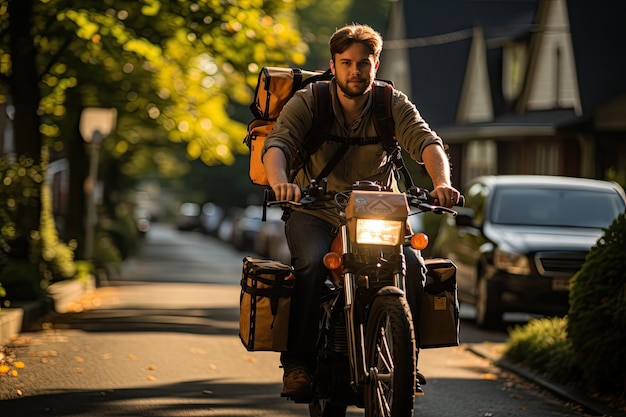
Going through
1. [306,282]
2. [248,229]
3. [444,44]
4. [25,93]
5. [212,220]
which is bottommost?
[212,220]

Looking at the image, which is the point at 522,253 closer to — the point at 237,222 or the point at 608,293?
the point at 608,293

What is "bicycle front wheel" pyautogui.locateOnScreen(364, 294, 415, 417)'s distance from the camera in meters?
5.79

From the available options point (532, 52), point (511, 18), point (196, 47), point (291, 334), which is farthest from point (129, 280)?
point (511, 18)

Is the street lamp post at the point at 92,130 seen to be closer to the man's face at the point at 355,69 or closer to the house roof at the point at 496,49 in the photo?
the house roof at the point at 496,49

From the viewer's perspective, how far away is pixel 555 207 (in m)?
16.7

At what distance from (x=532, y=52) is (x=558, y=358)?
92.6ft

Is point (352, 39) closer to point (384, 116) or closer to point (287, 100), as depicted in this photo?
point (384, 116)

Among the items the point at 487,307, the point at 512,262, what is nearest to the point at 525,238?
the point at 512,262

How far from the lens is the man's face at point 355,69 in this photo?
6.62 metres

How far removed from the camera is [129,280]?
2633 centimetres

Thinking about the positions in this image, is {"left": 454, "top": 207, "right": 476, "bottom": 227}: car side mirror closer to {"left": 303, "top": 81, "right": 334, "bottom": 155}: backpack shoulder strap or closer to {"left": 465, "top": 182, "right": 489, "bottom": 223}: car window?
{"left": 465, "top": 182, "right": 489, "bottom": 223}: car window

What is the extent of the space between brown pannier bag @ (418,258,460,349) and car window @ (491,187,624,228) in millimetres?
9865

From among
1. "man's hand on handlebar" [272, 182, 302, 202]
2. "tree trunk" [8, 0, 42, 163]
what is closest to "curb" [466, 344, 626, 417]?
"man's hand on handlebar" [272, 182, 302, 202]

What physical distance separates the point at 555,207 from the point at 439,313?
10233mm
